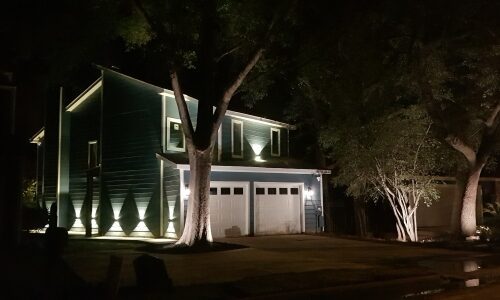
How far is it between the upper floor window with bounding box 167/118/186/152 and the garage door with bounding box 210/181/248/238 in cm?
210

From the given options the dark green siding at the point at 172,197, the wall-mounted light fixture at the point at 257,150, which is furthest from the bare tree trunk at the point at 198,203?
the wall-mounted light fixture at the point at 257,150

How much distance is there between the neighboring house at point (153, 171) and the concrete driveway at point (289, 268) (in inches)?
111

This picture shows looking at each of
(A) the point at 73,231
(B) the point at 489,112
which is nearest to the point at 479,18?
(B) the point at 489,112

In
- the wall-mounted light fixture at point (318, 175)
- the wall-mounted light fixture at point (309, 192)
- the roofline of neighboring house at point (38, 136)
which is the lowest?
the wall-mounted light fixture at point (309, 192)

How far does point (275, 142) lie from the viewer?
2820 cm

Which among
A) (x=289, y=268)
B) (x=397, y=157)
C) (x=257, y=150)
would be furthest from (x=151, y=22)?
(x=397, y=157)

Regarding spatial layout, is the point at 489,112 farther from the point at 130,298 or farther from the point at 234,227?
the point at 130,298

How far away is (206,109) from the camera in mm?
19094

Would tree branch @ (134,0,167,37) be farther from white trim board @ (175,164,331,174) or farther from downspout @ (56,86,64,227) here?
downspout @ (56,86,64,227)

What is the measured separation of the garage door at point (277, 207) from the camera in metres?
24.9

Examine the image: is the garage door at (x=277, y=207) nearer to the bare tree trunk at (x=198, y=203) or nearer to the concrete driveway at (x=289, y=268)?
the concrete driveway at (x=289, y=268)

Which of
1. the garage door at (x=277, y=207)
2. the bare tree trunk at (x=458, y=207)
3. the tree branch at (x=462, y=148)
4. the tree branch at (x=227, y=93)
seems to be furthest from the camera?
the garage door at (x=277, y=207)

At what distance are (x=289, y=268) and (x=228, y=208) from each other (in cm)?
945

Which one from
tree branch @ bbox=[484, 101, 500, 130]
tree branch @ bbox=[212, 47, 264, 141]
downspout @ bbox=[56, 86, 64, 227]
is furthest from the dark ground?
downspout @ bbox=[56, 86, 64, 227]
